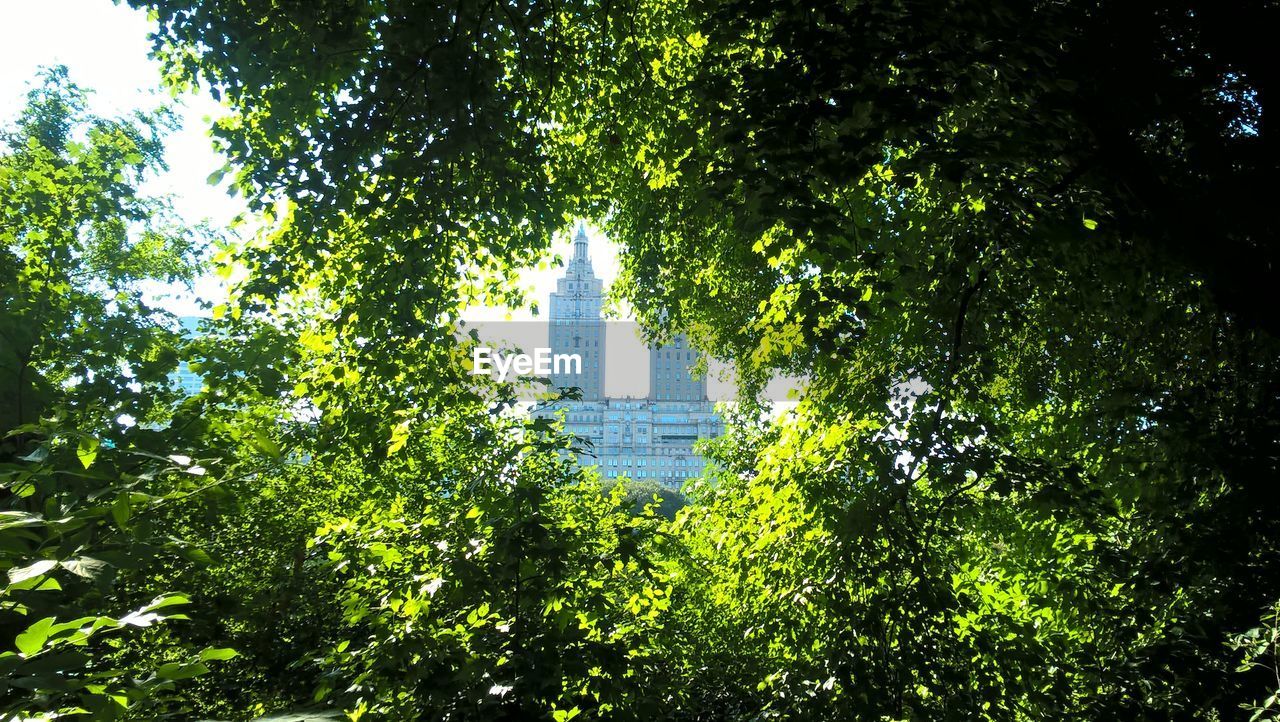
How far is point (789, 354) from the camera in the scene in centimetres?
446

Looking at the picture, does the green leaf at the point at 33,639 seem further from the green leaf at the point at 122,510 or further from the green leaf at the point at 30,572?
the green leaf at the point at 122,510

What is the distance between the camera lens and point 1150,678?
338 centimetres

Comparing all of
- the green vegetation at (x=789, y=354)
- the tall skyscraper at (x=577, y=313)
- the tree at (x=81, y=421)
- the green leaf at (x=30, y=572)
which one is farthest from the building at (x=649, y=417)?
the green leaf at (x=30, y=572)

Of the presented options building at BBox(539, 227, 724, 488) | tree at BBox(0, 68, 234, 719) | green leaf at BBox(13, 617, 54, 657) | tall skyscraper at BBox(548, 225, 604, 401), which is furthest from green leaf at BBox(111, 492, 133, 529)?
building at BBox(539, 227, 724, 488)

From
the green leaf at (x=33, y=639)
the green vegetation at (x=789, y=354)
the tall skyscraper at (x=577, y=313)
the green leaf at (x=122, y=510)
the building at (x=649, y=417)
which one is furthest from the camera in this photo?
the building at (x=649, y=417)

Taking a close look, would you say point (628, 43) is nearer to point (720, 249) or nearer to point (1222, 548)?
point (720, 249)

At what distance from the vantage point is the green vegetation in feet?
9.97

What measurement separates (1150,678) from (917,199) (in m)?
3.89

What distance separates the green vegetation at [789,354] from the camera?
3.04 meters

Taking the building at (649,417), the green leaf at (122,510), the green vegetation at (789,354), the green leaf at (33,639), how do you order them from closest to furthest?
the green leaf at (33,639), the green leaf at (122,510), the green vegetation at (789,354), the building at (649,417)

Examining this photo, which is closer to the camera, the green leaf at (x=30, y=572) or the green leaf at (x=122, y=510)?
the green leaf at (x=30, y=572)

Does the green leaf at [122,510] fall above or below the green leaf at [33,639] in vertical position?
above

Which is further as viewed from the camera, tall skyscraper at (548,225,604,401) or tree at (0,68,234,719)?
tall skyscraper at (548,225,604,401)

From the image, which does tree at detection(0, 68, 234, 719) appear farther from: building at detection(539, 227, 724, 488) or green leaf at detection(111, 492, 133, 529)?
building at detection(539, 227, 724, 488)
